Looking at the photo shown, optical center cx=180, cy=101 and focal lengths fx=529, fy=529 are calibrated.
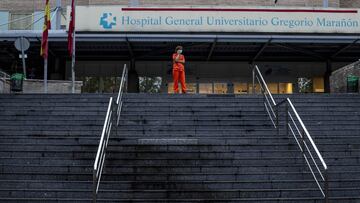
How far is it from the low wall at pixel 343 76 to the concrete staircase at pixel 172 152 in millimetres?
4115

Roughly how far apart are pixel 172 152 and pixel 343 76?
10.3 metres

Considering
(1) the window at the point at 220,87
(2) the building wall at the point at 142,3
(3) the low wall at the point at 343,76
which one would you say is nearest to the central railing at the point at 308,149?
(3) the low wall at the point at 343,76

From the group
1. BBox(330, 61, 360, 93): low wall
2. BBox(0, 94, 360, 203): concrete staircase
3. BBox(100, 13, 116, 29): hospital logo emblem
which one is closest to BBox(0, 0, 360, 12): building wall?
BBox(100, 13, 116, 29): hospital logo emblem

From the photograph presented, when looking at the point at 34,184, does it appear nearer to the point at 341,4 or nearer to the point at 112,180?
the point at 112,180

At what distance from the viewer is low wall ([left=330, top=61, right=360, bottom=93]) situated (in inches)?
705

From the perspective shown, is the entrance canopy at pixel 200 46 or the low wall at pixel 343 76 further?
the entrance canopy at pixel 200 46

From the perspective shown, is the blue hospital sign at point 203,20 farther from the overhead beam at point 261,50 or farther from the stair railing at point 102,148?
the stair railing at point 102,148

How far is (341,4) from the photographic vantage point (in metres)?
31.6

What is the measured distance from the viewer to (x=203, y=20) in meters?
22.0

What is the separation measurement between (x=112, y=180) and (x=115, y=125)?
2.68m

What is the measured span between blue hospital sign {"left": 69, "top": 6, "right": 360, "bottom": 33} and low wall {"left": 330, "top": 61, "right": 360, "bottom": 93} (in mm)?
3586

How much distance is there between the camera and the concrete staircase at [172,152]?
9.01m

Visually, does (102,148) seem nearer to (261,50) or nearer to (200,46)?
(200,46)

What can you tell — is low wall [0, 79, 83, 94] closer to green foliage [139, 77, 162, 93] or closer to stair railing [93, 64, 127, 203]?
green foliage [139, 77, 162, 93]
